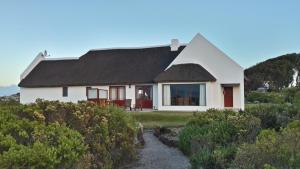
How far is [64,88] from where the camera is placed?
42.8 meters

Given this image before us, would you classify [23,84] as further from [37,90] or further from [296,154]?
[296,154]

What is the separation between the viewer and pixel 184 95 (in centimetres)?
3691

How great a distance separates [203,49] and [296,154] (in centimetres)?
3240

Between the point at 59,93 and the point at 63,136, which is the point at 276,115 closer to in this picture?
the point at 63,136

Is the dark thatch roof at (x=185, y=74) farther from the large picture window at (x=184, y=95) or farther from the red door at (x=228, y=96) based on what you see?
the red door at (x=228, y=96)

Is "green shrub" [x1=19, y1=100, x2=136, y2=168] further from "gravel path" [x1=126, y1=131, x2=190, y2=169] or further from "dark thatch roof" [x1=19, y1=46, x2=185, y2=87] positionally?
"dark thatch roof" [x1=19, y1=46, x2=185, y2=87]

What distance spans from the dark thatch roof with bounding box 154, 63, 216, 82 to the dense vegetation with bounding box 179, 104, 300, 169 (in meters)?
21.0

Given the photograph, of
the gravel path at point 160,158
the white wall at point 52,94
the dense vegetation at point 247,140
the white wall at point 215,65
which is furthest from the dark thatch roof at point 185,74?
the dense vegetation at point 247,140

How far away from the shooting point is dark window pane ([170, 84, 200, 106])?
36656 mm

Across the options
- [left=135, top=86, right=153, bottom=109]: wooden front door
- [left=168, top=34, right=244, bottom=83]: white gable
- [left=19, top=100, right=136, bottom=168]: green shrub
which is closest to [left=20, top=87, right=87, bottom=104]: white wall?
[left=135, top=86, right=153, bottom=109]: wooden front door

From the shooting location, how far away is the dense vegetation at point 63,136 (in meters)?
6.40

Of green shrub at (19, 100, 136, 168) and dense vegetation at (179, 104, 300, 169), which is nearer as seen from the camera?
dense vegetation at (179, 104, 300, 169)

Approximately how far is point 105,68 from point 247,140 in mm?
32935

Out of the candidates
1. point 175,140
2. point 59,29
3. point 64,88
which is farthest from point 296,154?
point 64,88
